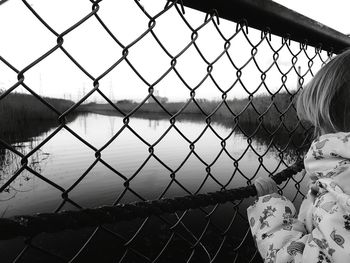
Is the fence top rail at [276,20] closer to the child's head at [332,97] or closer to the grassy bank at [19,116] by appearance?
the child's head at [332,97]

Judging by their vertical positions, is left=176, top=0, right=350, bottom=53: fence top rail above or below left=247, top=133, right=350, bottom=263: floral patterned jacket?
above

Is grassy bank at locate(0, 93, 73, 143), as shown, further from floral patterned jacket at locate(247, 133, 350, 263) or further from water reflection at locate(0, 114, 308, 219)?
floral patterned jacket at locate(247, 133, 350, 263)

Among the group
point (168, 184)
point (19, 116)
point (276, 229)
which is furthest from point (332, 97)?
point (19, 116)

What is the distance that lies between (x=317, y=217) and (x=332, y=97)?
18.5 inches

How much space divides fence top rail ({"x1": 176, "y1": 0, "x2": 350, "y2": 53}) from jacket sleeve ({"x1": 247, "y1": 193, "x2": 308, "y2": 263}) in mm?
724

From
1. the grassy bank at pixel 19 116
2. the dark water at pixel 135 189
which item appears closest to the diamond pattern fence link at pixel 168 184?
the dark water at pixel 135 189

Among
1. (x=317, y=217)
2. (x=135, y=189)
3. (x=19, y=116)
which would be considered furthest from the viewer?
(x=19, y=116)

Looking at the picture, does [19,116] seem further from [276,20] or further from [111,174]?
[276,20]

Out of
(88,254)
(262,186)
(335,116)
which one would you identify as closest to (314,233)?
(262,186)

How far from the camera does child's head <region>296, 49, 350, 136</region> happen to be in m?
0.93

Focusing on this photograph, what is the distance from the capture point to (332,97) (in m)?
0.94

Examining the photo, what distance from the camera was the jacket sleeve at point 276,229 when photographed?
810mm

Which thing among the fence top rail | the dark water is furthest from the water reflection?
the fence top rail

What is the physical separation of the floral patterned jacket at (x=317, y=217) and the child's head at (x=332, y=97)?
142 mm
